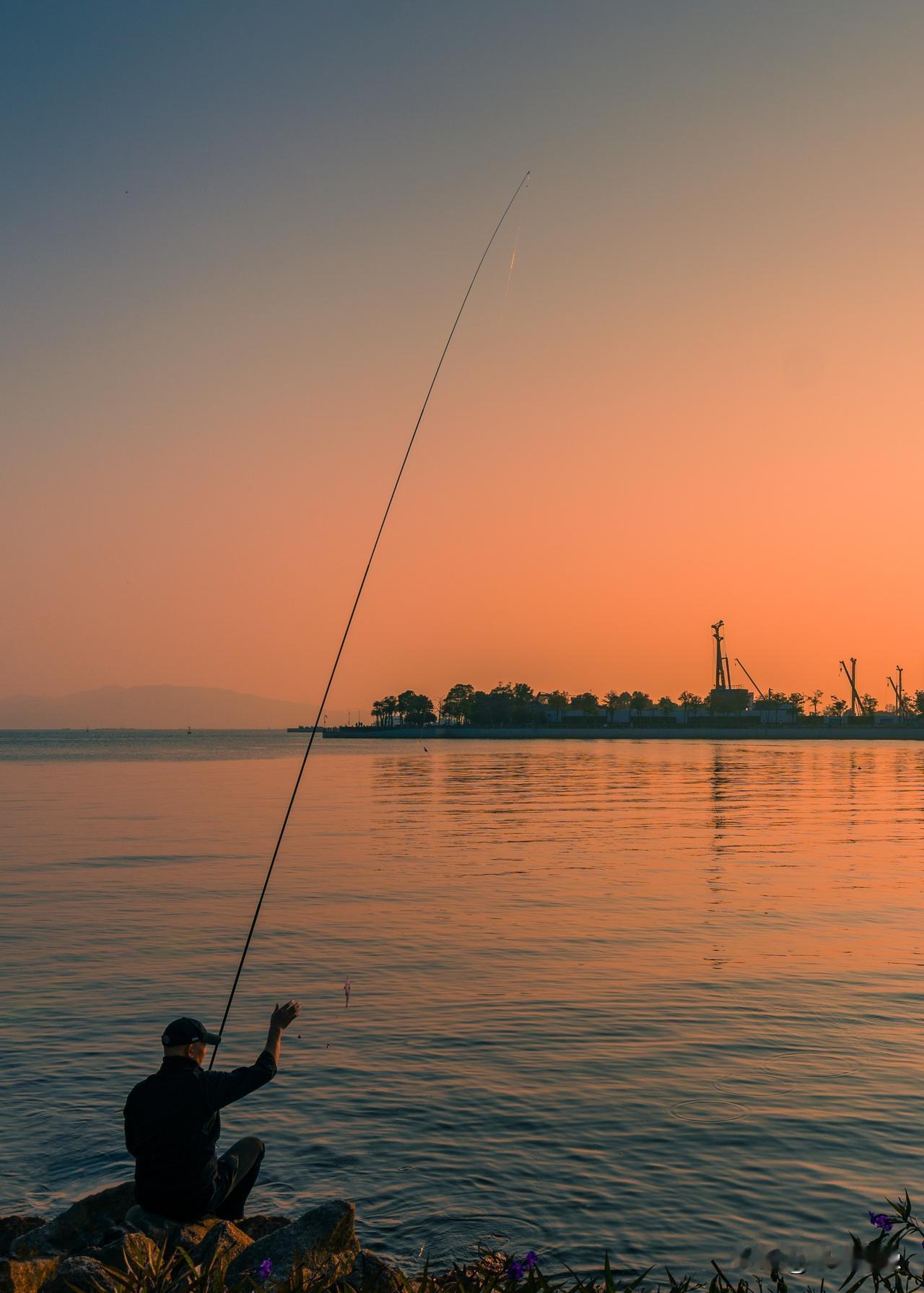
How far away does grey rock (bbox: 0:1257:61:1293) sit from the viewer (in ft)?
19.2

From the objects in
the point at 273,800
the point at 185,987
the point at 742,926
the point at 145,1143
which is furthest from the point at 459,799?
the point at 145,1143

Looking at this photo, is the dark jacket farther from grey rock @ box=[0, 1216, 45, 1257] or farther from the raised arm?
grey rock @ box=[0, 1216, 45, 1257]

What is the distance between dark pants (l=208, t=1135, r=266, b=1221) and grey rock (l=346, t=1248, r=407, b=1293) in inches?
52.5

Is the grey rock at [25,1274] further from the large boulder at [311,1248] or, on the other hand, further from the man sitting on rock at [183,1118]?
the large boulder at [311,1248]

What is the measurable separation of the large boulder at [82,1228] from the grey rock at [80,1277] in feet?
1.79

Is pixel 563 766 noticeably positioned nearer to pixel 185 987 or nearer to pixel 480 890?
pixel 480 890

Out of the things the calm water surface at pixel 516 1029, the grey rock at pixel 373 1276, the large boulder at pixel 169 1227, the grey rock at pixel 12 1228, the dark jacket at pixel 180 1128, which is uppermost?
the dark jacket at pixel 180 1128

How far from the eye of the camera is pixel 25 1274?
19.6ft

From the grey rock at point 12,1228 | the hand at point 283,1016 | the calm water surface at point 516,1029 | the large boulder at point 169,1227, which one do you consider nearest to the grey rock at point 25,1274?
the large boulder at point 169,1227

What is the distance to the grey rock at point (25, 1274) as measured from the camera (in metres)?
5.84

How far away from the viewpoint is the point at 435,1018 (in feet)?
43.7

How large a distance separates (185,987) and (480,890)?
989cm

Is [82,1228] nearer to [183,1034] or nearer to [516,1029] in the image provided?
[183,1034]

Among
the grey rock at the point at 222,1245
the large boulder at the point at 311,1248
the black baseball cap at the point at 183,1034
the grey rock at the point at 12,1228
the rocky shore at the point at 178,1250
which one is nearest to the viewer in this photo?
the rocky shore at the point at 178,1250
